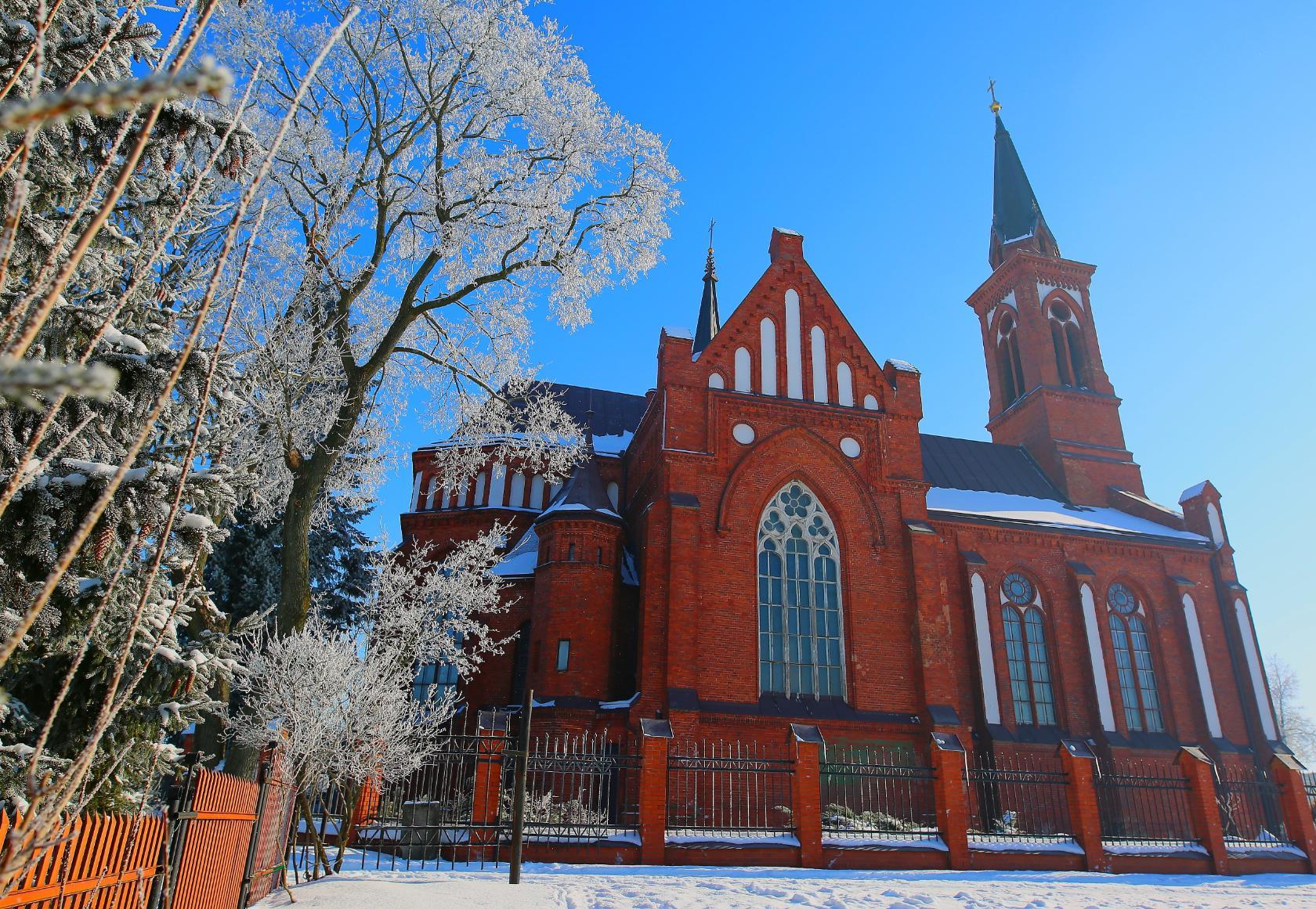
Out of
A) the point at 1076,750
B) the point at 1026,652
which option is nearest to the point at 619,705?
the point at 1076,750

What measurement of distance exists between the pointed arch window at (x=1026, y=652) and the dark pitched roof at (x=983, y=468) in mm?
4216

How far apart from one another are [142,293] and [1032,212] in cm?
3276

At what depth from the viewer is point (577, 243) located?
14.9 metres

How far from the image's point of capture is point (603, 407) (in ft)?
91.1

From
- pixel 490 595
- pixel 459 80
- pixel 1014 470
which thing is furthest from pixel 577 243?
pixel 1014 470

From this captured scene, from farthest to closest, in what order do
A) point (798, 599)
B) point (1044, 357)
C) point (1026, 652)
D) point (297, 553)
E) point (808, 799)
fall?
point (1044, 357)
point (1026, 652)
point (798, 599)
point (808, 799)
point (297, 553)

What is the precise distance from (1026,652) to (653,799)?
12763mm

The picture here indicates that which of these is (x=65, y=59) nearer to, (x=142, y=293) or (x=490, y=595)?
(x=142, y=293)

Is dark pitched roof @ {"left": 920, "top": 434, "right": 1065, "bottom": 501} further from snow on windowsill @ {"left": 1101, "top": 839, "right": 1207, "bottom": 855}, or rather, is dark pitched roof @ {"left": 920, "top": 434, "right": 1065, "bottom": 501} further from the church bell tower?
snow on windowsill @ {"left": 1101, "top": 839, "right": 1207, "bottom": 855}

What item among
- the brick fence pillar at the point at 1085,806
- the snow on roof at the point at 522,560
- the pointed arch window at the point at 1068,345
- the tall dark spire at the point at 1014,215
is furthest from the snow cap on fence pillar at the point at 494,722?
the tall dark spire at the point at 1014,215

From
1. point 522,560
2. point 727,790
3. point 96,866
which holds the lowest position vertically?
point 96,866

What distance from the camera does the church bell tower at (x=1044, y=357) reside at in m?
28.0

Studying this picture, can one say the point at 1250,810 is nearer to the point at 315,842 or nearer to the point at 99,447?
the point at 315,842

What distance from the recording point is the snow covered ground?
855 cm
